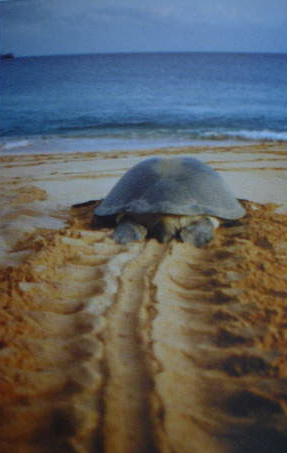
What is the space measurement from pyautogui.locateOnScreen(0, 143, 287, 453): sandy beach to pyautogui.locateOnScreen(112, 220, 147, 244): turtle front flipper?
8 cm

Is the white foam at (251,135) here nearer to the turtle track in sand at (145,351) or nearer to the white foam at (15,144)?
the white foam at (15,144)

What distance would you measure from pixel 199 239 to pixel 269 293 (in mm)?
799

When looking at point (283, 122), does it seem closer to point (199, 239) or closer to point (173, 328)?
point (199, 239)

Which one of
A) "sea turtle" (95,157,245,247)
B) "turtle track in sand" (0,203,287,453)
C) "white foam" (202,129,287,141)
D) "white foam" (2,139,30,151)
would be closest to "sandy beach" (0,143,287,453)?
"turtle track in sand" (0,203,287,453)

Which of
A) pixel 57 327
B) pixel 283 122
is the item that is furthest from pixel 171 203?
pixel 283 122

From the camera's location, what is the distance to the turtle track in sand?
1.01m

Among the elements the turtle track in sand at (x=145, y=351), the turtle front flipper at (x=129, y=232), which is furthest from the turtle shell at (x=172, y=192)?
the turtle track in sand at (x=145, y=351)

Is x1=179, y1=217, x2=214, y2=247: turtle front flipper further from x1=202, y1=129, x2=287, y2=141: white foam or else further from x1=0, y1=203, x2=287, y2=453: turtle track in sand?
x1=202, y1=129, x2=287, y2=141: white foam

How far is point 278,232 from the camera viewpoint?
251 cm

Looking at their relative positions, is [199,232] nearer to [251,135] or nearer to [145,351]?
[145,351]

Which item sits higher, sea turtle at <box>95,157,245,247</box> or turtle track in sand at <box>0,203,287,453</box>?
sea turtle at <box>95,157,245,247</box>

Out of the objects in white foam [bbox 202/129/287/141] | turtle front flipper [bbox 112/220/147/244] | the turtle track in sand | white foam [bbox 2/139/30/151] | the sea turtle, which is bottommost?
the turtle track in sand

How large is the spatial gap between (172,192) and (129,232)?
1.55 feet

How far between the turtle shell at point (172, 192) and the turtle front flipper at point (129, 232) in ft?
0.41
